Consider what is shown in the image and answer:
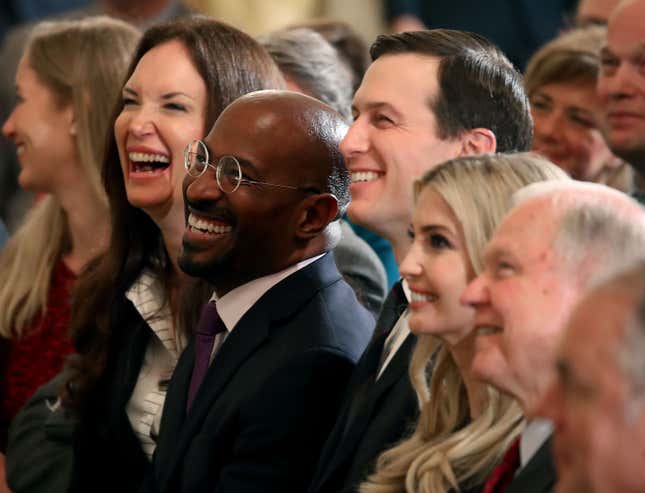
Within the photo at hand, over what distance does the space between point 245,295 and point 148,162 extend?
1.99 ft

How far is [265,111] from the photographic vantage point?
Answer: 250cm

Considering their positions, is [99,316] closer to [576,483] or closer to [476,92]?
[476,92]

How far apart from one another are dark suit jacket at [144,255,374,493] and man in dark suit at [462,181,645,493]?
0.61m

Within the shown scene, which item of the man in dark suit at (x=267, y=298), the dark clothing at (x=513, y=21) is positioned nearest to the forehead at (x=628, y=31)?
the man in dark suit at (x=267, y=298)

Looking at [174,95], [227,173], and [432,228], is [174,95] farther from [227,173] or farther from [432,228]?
[432,228]

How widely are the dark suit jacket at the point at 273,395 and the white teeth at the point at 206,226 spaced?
0.15 meters

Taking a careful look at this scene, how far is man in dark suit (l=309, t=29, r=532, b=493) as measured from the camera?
2.46 m

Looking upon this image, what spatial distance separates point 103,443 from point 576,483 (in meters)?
1.80

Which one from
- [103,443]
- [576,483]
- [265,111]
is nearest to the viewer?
[576,483]

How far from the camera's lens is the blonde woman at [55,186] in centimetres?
347

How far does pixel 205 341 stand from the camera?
2613 mm

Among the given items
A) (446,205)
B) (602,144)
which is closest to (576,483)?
(446,205)

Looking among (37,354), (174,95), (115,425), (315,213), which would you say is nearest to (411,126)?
(315,213)

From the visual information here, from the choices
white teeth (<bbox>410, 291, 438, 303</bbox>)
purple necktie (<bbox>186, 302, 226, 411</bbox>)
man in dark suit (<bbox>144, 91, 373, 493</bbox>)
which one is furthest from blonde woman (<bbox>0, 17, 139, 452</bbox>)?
white teeth (<bbox>410, 291, 438, 303</bbox>)
